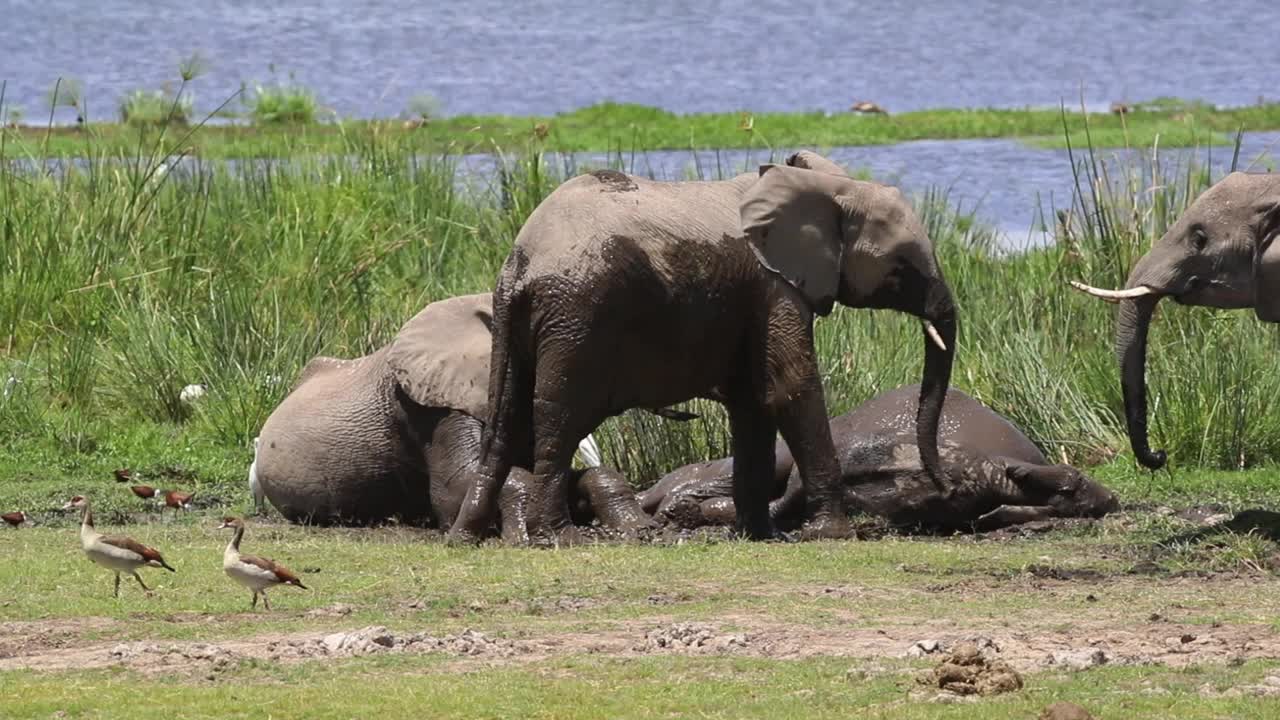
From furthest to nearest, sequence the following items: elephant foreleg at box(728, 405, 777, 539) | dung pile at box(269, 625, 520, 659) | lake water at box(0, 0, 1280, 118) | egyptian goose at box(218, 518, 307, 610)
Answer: lake water at box(0, 0, 1280, 118) → elephant foreleg at box(728, 405, 777, 539) → egyptian goose at box(218, 518, 307, 610) → dung pile at box(269, 625, 520, 659)

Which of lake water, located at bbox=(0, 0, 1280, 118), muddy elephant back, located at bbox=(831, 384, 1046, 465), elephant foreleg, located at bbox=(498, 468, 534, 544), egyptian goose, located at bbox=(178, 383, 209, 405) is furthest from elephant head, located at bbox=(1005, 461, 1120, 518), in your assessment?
lake water, located at bbox=(0, 0, 1280, 118)

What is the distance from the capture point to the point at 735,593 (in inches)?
418

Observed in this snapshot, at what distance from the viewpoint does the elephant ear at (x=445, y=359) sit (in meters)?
13.5

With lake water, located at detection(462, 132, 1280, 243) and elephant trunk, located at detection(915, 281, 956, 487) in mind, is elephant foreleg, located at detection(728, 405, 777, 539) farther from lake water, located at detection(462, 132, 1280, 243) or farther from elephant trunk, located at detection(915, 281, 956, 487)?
lake water, located at detection(462, 132, 1280, 243)

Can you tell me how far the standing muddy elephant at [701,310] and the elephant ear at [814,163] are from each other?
9 centimetres

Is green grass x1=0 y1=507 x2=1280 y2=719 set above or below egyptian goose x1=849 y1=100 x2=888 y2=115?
above

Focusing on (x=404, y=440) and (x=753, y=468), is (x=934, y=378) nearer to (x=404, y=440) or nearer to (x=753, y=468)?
(x=753, y=468)

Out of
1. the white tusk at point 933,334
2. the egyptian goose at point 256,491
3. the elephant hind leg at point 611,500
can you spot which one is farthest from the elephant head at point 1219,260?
the egyptian goose at point 256,491

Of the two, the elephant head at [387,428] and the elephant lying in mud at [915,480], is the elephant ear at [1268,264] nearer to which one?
the elephant lying in mud at [915,480]

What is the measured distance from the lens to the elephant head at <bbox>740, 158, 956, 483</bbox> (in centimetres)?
1263

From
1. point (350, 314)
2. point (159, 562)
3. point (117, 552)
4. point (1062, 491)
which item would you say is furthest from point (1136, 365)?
point (350, 314)

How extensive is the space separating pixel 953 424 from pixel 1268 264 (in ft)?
8.21

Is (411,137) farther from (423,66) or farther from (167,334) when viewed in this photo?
(423,66)

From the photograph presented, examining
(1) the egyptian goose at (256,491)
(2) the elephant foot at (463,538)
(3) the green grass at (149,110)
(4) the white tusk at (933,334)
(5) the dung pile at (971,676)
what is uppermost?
(4) the white tusk at (933,334)
